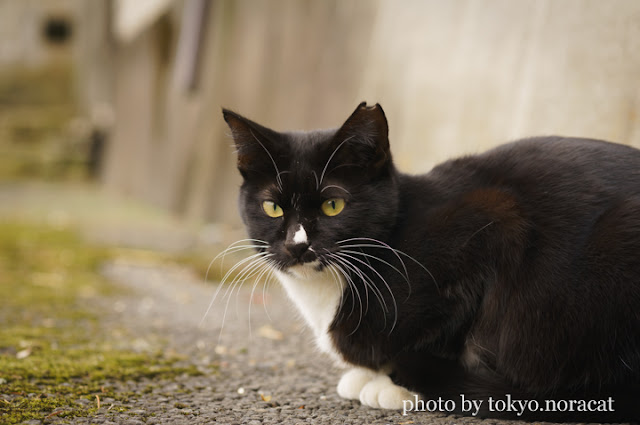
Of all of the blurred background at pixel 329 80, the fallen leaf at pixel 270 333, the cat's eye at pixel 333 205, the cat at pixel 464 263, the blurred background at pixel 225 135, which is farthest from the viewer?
the fallen leaf at pixel 270 333

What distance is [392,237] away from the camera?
6.00 ft

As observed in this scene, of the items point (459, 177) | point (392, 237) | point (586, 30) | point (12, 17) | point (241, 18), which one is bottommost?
point (392, 237)

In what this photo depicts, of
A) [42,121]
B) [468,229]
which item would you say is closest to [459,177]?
[468,229]

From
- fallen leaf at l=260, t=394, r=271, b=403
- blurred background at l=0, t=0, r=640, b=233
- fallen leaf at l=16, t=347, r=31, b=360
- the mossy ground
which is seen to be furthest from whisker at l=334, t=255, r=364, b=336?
blurred background at l=0, t=0, r=640, b=233

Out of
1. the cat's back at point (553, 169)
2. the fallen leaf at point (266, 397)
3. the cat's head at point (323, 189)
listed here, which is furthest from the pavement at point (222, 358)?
the cat's back at point (553, 169)

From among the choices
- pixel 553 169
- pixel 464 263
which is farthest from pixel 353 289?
pixel 553 169

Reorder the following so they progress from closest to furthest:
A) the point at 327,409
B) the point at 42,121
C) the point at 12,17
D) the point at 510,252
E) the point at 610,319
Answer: the point at 610,319 < the point at 510,252 < the point at 327,409 < the point at 42,121 < the point at 12,17

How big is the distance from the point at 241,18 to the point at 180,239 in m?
2.33

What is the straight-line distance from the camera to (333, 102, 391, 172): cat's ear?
173 cm

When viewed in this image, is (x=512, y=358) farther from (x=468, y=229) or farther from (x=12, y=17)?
(x=12, y=17)

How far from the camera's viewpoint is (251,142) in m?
1.89

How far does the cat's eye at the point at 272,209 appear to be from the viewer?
185 centimetres

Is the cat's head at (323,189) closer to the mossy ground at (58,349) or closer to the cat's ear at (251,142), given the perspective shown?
the cat's ear at (251,142)

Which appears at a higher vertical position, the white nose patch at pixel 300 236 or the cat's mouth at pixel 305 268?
the white nose patch at pixel 300 236
